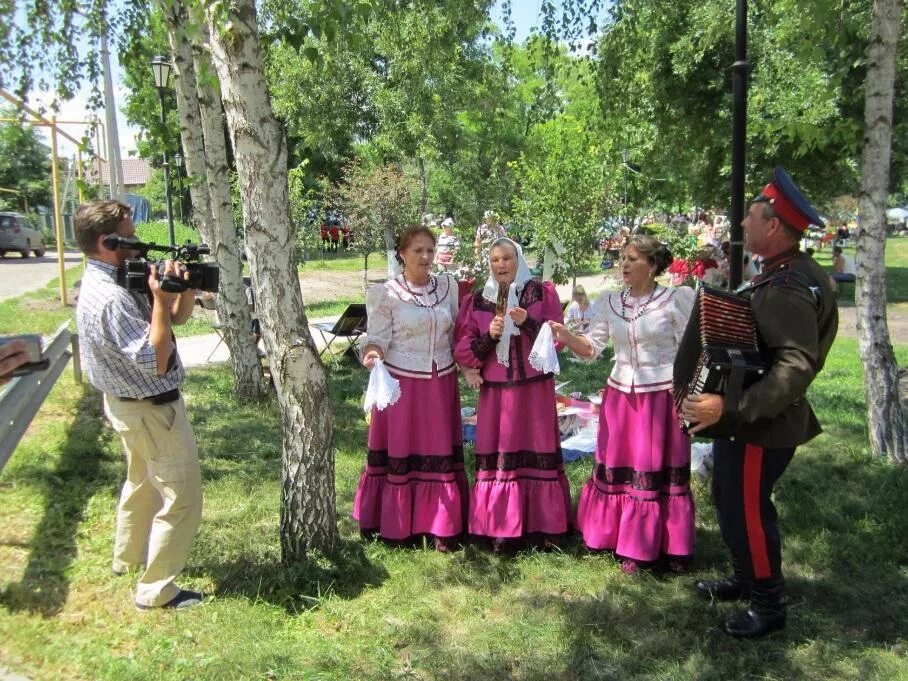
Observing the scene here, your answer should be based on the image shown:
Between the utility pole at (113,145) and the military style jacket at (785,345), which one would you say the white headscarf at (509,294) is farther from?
the utility pole at (113,145)

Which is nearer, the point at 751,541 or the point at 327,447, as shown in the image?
the point at 751,541

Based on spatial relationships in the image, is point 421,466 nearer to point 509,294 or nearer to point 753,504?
point 509,294

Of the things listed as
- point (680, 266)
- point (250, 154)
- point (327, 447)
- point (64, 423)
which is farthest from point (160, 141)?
point (680, 266)

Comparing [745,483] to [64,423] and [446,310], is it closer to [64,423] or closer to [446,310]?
[446,310]

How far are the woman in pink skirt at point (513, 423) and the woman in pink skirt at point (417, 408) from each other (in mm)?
150

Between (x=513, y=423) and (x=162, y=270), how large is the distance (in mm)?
2028

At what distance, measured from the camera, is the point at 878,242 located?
497cm

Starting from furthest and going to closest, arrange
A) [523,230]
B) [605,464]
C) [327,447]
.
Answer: [523,230] < [605,464] < [327,447]

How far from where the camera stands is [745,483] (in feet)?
10.5

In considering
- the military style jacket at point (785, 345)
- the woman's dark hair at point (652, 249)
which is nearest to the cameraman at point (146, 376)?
the woman's dark hair at point (652, 249)

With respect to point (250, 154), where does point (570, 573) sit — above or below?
below

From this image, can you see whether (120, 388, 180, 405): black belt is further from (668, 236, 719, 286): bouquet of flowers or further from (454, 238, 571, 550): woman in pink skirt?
(668, 236, 719, 286): bouquet of flowers

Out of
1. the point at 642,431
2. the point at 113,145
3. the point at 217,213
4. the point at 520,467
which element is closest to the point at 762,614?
the point at 642,431

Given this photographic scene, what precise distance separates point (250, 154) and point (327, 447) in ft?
4.91
